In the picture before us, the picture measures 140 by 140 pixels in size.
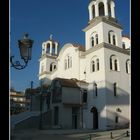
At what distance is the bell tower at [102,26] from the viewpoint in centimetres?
2439

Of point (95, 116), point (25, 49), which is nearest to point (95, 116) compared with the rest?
point (95, 116)

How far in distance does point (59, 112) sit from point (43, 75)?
32.9 feet

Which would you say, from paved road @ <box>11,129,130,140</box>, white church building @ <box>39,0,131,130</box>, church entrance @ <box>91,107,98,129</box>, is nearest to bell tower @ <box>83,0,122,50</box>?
white church building @ <box>39,0,131,130</box>

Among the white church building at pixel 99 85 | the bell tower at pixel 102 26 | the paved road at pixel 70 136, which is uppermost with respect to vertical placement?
the bell tower at pixel 102 26

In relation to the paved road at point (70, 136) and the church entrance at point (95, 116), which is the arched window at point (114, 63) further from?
the paved road at point (70, 136)

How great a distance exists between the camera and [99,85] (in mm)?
23984

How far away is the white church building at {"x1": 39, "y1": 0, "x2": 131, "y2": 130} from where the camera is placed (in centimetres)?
2353

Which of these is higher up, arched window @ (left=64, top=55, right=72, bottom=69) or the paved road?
arched window @ (left=64, top=55, right=72, bottom=69)

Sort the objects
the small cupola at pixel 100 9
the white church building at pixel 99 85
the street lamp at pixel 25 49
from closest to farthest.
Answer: the street lamp at pixel 25 49
the white church building at pixel 99 85
the small cupola at pixel 100 9

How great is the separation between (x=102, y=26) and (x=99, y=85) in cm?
526

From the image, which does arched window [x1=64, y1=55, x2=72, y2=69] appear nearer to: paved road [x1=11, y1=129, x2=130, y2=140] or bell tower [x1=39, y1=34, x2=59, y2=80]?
bell tower [x1=39, y1=34, x2=59, y2=80]

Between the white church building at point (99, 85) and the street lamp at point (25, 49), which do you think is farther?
the white church building at point (99, 85)

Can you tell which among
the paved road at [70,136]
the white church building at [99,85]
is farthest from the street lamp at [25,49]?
the white church building at [99,85]

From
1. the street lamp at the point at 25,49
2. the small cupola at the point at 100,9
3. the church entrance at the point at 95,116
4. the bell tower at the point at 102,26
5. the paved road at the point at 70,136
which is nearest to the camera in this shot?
the street lamp at the point at 25,49
